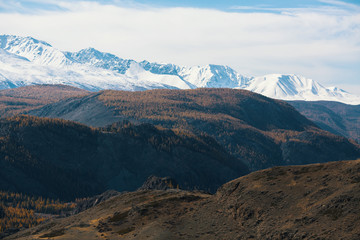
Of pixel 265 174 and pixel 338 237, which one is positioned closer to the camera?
pixel 338 237

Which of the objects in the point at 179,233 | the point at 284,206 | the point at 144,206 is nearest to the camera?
the point at 284,206

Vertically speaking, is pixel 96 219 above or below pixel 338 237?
below

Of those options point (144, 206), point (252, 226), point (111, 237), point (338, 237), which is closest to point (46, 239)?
point (111, 237)

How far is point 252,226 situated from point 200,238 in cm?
1154

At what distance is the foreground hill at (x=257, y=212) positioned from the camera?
94062 mm

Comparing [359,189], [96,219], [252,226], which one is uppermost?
[359,189]

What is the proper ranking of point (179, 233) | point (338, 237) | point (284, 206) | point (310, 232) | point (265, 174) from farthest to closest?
1. point (265, 174)
2. point (179, 233)
3. point (284, 206)
4. point (310, 232)
5. point (338, 237)

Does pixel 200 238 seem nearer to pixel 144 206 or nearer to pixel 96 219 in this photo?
pixel 144 206

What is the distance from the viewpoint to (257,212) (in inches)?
4299

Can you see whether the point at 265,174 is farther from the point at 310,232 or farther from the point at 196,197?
the point at 310,232

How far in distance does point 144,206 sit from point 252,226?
36.9 m

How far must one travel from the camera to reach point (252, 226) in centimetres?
10644

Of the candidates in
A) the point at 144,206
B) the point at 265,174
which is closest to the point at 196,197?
the point at 144,206

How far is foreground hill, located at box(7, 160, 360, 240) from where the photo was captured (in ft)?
309
